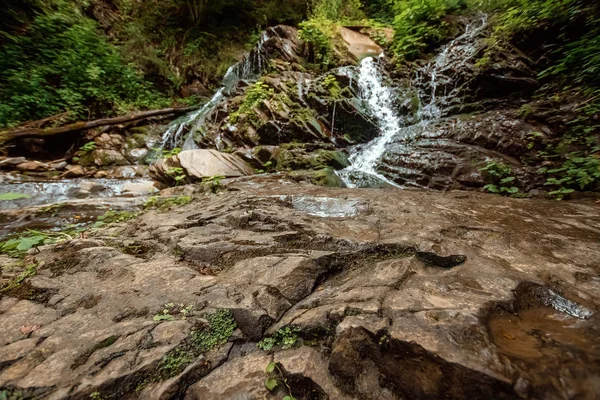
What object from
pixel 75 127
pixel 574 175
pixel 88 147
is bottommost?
pixel 574 175

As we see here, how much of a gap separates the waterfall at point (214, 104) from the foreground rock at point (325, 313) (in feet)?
19.4

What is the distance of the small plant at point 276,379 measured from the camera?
39.9 inches

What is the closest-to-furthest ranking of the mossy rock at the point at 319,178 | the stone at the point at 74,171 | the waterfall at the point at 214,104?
the mossy rock at the point at 319,178 < the stone at the point at 74,171 < the waterfall at the point at 214,104

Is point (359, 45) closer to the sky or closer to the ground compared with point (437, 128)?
closer to the sky

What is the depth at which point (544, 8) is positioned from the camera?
18.4 ft

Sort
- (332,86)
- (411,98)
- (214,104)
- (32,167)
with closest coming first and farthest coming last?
1. (32,167)
2. (411,98)
3. (332,86)
4. (214,104)

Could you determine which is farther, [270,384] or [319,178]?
[319,178]

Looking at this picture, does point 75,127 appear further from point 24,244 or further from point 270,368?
point 270,368

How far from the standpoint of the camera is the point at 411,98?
7.23 m

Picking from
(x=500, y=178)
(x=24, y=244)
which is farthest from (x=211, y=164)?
(x=500, y=178)

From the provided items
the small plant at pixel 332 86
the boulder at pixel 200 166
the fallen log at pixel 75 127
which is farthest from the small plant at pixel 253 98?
the fallen log at pixel 75 127

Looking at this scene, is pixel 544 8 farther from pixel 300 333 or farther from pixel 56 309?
pixel 56 309

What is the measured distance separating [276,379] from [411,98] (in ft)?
25.9

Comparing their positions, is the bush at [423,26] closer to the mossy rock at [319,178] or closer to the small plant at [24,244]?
the mossy rock at [319,178]
